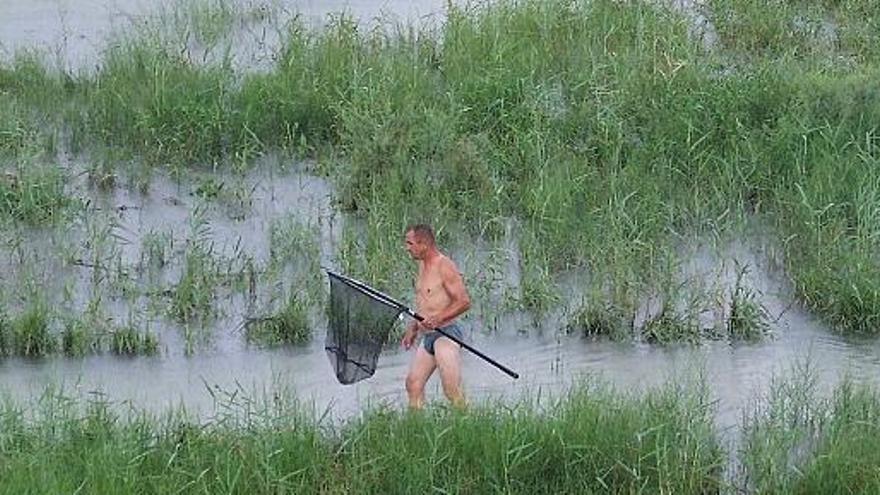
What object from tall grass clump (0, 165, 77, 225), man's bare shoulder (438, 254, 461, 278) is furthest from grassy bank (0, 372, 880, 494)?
tall grass clump (0, 165, 77, 225)

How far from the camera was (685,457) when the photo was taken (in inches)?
306

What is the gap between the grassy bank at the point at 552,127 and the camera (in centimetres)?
1082

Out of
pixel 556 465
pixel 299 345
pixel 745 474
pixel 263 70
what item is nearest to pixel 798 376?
pixel 745 474

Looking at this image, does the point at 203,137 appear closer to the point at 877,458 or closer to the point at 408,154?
the point at 408,154

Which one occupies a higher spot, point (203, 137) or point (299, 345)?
point (203, 137)

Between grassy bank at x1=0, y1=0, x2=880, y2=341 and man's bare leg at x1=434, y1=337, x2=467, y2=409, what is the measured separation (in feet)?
5.20

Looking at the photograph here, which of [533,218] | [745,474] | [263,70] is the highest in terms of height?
[263,70]

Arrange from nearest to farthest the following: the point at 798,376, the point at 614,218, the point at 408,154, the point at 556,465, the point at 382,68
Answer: the point at 556,465 → the point at 798,376 → the point at 614,218 → the point at 408,154 → the point at 382,68

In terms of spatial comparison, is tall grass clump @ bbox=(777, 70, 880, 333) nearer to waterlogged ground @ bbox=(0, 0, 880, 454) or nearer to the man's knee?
waterlogged ground @ bbox=(0, 0, 880, 454)

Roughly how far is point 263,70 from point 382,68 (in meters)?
1.03

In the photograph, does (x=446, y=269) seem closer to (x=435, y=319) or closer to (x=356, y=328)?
(x=435, y=319)

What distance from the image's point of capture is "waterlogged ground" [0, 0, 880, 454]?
9242 millimetres

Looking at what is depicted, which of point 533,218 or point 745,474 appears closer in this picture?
point 745,474

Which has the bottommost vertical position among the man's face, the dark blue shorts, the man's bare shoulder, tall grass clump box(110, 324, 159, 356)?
tall grass clump box(110, 324, 159, 356)
